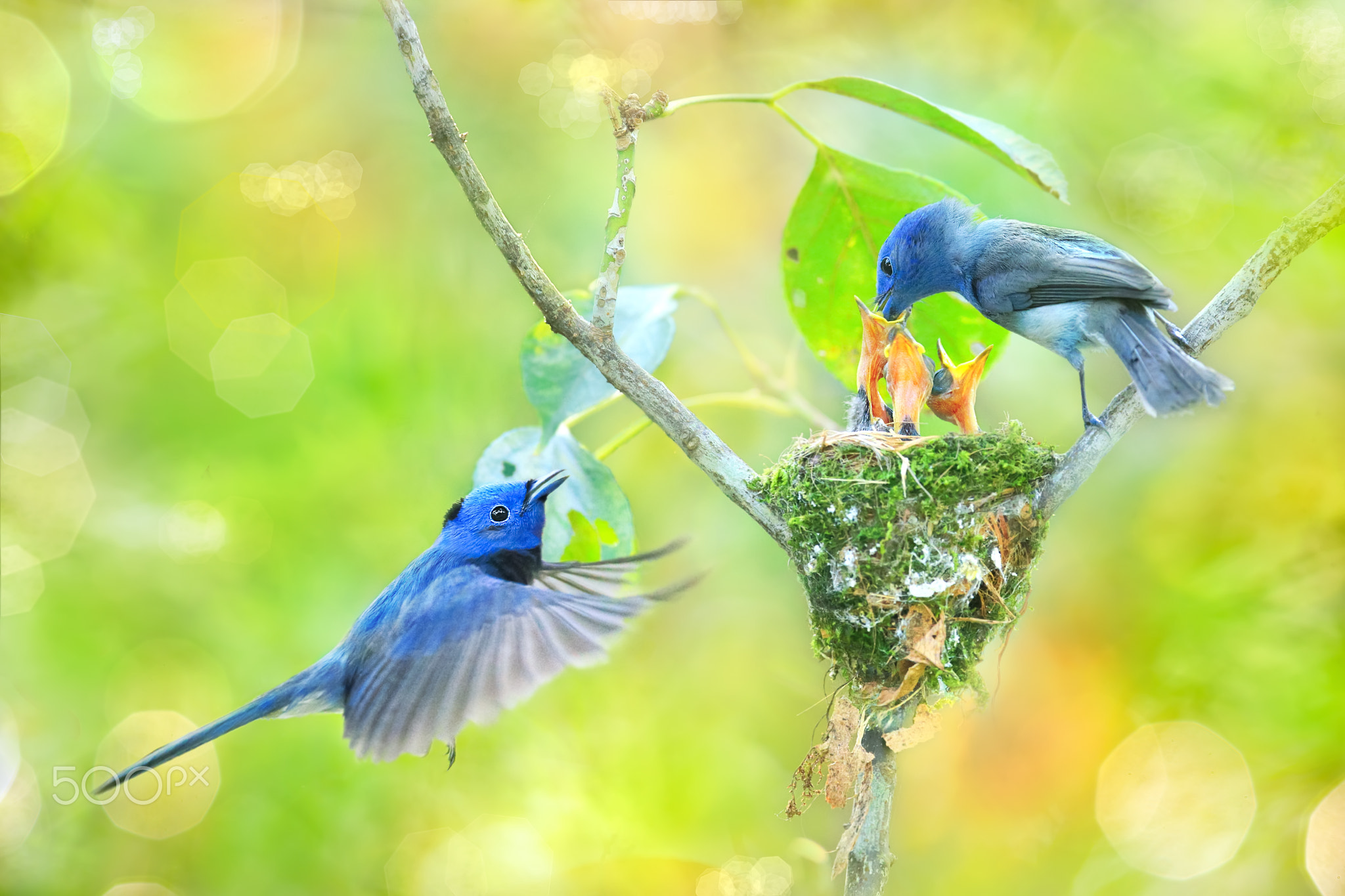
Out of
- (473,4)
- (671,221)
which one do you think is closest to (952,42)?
(671,221)

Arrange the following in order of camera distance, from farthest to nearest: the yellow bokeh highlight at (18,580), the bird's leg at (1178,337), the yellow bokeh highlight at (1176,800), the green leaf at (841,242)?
the yellow bokeh highlight at (18,580) < the yellow bokeh highlight at (1176,800) < the green leaf at (841,242) < the bird's leg at (1178,337)

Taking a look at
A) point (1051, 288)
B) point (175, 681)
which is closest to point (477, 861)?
point (175, 681)

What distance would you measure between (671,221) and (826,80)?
2861 millimetres

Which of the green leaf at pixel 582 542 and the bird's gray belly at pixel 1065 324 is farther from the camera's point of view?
the bird's gray belly at pixel 1065 324

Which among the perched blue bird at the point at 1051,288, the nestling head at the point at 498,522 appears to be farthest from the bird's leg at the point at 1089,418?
the nestling head at the point at 498,522

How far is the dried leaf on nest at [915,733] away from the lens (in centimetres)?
194

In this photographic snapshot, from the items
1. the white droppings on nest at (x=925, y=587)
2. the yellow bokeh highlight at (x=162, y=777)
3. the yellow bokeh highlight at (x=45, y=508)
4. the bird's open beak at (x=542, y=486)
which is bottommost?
the white droppings on nest at (x=925, y=587)

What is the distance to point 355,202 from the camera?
15.2 ft

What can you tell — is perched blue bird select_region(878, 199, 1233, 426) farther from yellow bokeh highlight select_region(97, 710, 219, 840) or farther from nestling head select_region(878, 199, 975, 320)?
yellow bokeh highlight select_region(97, 710, 219, 840)

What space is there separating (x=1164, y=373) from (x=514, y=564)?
2.08 m

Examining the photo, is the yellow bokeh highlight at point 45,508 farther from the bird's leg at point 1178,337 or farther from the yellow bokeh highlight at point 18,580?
the bird's leg at point 1178,337

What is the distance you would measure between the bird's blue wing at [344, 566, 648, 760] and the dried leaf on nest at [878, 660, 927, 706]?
2.20ft

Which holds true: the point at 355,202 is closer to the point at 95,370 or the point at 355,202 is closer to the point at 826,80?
the point at 95,370

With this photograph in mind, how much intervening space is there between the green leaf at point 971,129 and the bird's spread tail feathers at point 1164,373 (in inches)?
18.8
